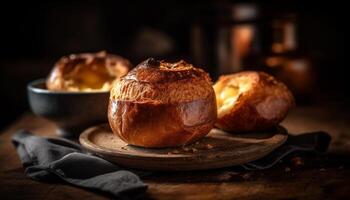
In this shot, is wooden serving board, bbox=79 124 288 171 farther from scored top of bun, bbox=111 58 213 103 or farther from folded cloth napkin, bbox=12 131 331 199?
scored top of bun, bbox=111 58 213 103

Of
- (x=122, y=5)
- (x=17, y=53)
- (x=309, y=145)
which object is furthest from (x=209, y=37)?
(x=309, y=145)

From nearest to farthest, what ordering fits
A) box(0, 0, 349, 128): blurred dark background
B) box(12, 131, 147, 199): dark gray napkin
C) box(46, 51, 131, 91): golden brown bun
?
box(12, 131, 147, 199): dark gray napkin
box(46, 51, 131, 91): golden brown bun
box(0, 0, 349, 128): blurred dark background

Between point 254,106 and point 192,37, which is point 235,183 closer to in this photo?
point 254,106

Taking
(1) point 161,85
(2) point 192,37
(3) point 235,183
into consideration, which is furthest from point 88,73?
(2) point 192,37

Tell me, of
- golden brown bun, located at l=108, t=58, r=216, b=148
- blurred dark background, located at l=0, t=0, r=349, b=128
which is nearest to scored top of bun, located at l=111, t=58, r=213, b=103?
golden brown bun, located at l=108, t=58, r=216, b=148

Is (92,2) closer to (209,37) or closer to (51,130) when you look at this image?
(209,37)
